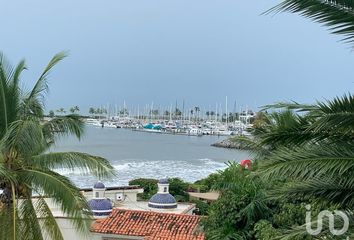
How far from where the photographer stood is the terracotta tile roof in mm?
18469

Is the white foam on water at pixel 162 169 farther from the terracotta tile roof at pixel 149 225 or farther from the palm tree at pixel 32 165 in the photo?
the palm tree at pixel 32 165

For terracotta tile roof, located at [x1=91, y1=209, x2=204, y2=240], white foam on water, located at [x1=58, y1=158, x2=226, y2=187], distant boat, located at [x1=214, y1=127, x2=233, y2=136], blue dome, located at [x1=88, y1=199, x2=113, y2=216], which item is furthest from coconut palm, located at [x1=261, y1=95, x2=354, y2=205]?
distant boat, located at [x1=214, y1=127, x2=233, y2=136]

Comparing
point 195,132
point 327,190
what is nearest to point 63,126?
point 327,190

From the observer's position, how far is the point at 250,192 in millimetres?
11539

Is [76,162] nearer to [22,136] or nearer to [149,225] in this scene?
[22,136]

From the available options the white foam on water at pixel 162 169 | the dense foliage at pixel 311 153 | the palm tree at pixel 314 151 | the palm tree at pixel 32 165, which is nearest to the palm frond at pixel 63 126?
the palm tree at pixel 32 165

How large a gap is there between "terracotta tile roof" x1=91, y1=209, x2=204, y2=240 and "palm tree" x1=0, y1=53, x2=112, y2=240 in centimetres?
807

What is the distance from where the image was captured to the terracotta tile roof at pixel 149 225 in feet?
60.6

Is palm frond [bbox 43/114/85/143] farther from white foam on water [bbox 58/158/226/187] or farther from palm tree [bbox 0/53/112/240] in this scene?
white foam on water [bbox 58/158/226/187]

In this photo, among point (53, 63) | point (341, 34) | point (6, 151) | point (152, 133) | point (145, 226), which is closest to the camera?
point (341, 34)

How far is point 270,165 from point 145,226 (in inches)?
554

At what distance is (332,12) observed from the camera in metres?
5.42

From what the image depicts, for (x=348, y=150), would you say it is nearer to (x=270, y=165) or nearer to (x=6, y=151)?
Result: (x=270, y=165)

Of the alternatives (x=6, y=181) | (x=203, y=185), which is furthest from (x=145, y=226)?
(x=203, y=185)
